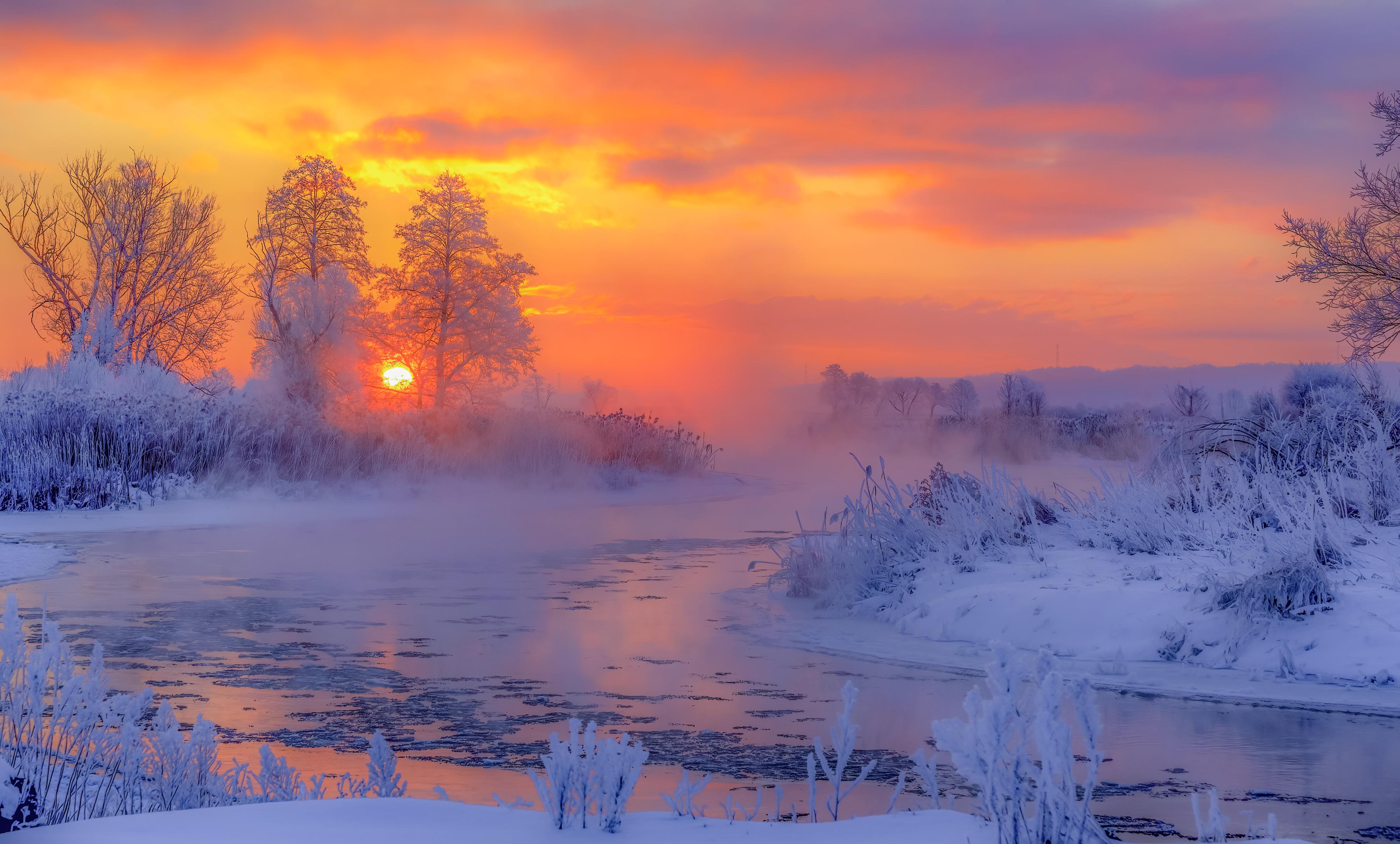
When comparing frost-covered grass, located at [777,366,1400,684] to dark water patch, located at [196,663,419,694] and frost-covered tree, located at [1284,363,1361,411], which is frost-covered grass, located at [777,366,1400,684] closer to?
dark water patch, located at [196,663,419,694]

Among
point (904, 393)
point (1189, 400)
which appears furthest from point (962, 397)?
point (1189, 400)

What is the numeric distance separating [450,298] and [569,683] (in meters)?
38.5

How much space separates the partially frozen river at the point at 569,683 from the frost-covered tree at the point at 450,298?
29602 millimetres

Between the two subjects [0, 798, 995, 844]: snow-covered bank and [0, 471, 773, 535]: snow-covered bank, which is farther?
[0, 471, 773, 535]: snow-covered bank

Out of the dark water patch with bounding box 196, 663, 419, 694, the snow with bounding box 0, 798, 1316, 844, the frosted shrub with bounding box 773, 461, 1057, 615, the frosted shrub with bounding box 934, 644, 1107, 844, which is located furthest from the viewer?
the frosted shrub with bounding box 773, 461, 1057, 615

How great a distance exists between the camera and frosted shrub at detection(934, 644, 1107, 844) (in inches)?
119

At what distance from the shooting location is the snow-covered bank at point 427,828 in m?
3.65

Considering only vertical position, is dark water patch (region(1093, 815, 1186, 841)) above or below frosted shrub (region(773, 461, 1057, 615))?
below

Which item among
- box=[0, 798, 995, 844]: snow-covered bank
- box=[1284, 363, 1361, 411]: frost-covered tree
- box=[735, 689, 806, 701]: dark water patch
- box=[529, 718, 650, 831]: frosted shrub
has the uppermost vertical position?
box=[1284, 363, 1361, 411]: frost-covered tree

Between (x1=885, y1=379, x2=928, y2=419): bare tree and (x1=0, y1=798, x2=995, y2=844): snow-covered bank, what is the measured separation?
71427 mm

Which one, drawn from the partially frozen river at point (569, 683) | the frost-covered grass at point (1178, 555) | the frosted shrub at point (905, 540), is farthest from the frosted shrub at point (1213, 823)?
the frosted shrub at point (905, 540)

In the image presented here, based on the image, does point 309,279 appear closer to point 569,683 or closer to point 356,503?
point 356,503

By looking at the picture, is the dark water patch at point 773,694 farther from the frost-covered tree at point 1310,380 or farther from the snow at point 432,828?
the frost-covered tree at point 1310,380

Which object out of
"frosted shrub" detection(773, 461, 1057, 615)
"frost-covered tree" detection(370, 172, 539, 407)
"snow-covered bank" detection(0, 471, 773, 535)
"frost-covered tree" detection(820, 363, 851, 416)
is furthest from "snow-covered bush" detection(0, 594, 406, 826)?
"frost-covered tree" detection(820, 363, 851, 416)
